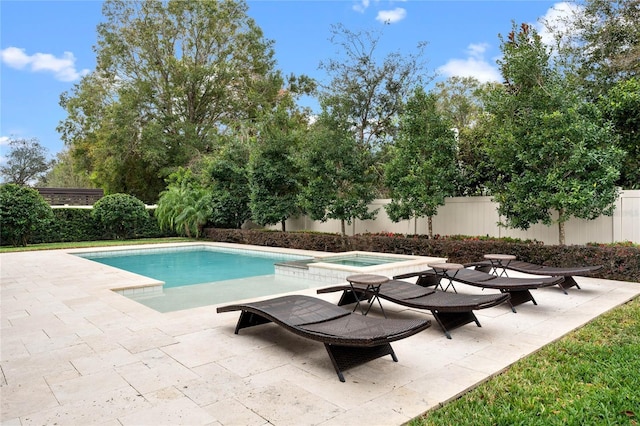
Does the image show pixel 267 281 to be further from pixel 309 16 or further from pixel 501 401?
pixel 309 16

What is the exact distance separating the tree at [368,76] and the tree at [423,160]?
460 cm

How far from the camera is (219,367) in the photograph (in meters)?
3.84

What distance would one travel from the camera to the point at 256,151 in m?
16.9

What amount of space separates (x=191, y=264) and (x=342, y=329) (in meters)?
10.4

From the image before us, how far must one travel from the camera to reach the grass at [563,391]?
9.50 feet

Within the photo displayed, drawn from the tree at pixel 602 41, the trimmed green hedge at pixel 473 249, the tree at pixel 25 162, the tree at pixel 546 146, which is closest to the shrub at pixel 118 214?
the trimmed green hedge at pixel 473 249

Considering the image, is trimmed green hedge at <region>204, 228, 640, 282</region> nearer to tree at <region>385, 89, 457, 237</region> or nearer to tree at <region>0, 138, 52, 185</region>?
tree at <region>385, 89, 457, 237</region>

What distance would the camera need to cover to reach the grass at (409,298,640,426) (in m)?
2.90

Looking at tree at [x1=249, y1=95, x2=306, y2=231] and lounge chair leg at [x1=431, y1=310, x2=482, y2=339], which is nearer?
lounge chair leg at [x1=431, y1=310, x2=482, y2=339]

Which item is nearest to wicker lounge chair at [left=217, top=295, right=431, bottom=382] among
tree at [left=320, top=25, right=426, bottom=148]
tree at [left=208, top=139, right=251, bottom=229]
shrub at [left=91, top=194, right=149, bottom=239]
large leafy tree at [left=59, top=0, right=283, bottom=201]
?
tree at [left=320, top=25, right=426, bottom=148]

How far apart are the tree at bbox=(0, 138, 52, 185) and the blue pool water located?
3547 centimetres

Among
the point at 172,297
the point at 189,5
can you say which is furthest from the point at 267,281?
the point at 189,5

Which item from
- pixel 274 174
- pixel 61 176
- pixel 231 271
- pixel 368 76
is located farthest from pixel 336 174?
pixel 61 176

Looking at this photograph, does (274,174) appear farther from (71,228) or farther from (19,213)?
(71,228)
